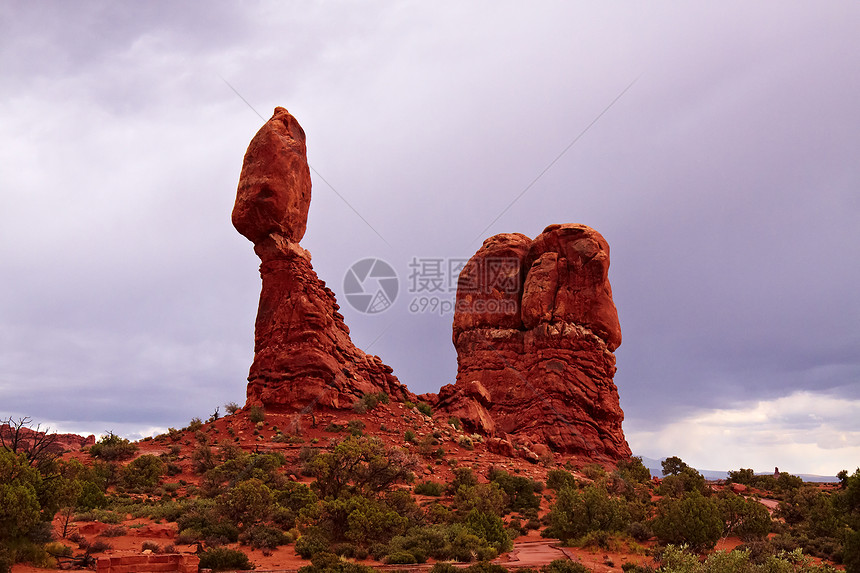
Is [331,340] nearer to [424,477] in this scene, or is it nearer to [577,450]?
[424,477]

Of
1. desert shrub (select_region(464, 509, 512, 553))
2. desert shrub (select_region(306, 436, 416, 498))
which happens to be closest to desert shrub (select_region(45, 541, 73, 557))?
desert shrub (select_region(306, 436, 416, 498))

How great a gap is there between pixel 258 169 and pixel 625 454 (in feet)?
117

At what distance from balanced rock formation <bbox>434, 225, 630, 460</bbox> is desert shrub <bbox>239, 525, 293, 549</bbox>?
22.2 m

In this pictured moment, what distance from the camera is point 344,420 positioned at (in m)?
34.2

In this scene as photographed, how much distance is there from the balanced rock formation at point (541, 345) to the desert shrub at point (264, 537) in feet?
72.8

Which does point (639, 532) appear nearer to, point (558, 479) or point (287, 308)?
point (558, 479)

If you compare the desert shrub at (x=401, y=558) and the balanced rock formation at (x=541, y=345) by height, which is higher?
the balanced rock formation at (x=541, y=345)

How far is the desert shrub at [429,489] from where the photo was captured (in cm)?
2702

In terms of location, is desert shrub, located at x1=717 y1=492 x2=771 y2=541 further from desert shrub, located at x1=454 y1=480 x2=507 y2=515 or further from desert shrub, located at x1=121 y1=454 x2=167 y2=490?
desert shrub, located at x1=121 y1=454 x2=167 y2=490

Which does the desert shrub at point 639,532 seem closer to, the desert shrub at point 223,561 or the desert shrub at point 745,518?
the desert shrub at point 745,518

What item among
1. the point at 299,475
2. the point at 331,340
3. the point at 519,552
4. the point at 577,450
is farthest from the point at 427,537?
the point at 577,450

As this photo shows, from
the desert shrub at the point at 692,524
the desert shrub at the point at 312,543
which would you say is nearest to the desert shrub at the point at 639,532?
the desert shrub at the point at 692,524

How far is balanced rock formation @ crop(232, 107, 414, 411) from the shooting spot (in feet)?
115

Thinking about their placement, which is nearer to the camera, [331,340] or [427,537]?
[427,537]
